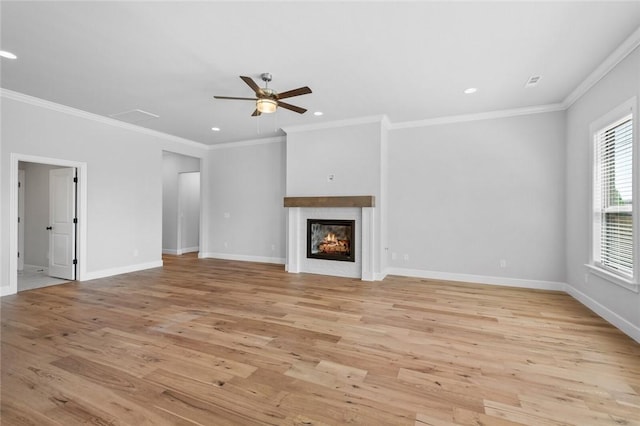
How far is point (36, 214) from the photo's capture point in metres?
6.08

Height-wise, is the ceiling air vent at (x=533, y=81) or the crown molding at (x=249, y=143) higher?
the ceiling air vent at (x=533, y=81)

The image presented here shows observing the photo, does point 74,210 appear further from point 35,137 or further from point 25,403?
point 25,403

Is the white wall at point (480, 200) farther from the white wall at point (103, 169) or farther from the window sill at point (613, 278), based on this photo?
the white wall at point (103, 169)

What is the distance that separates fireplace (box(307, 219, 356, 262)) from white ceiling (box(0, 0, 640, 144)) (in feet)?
6.99

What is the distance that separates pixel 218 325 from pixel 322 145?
371cm

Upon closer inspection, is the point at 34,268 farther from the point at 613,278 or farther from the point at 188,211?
the point at 613,278

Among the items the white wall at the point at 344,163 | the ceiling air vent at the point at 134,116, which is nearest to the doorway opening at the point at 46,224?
the ceiling air vent at the point at 134,116

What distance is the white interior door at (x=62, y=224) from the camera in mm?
5000

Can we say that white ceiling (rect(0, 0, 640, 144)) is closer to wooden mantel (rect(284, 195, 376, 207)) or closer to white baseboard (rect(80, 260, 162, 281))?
wooden mantel (rect(284, 195, 376, 207))

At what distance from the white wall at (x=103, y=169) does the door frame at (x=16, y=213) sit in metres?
0.03

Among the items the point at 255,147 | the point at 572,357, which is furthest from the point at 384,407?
the point at 255,147

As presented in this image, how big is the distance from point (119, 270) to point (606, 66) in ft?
25.6

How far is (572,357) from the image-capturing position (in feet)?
7.93

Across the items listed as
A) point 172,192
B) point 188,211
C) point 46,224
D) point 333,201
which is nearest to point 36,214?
point 46,224
